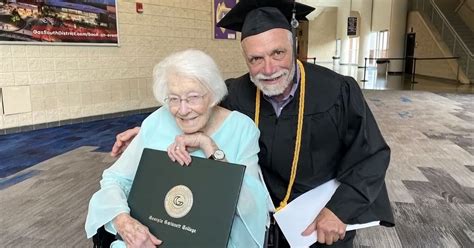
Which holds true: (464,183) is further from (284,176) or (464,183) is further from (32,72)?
(32,72)

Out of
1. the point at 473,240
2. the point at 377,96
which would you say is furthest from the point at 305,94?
the point at 377,96

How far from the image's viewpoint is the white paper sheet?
1.54m

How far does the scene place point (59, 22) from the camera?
18.6 ft

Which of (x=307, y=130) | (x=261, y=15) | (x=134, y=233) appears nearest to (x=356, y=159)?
(x=307, y=130)

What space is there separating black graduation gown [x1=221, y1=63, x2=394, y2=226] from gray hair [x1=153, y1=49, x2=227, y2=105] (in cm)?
31

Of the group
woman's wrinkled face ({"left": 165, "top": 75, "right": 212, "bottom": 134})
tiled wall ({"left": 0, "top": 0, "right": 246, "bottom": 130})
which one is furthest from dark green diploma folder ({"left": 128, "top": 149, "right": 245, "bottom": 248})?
tiled wall ({"left": 0, "top": 0, "right": 246, "bottom": 130})

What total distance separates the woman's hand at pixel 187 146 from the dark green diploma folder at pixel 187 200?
0.08 ft

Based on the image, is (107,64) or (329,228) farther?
(107,64)

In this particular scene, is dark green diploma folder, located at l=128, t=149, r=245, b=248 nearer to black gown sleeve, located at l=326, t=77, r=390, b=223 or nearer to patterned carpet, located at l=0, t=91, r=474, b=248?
black gown sleeve, located at l=326, t=77, r=390, b=223

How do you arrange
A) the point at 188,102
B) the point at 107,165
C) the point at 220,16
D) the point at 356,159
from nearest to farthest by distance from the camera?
1. the point at 188,102
2. the point at 356,159
3. the point at 107,165
4. the point at 220,16

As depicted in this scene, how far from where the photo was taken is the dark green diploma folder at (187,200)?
1149mm

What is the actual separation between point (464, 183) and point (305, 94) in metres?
2.62

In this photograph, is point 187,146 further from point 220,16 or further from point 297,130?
point 220,16

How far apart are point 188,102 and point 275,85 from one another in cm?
37
